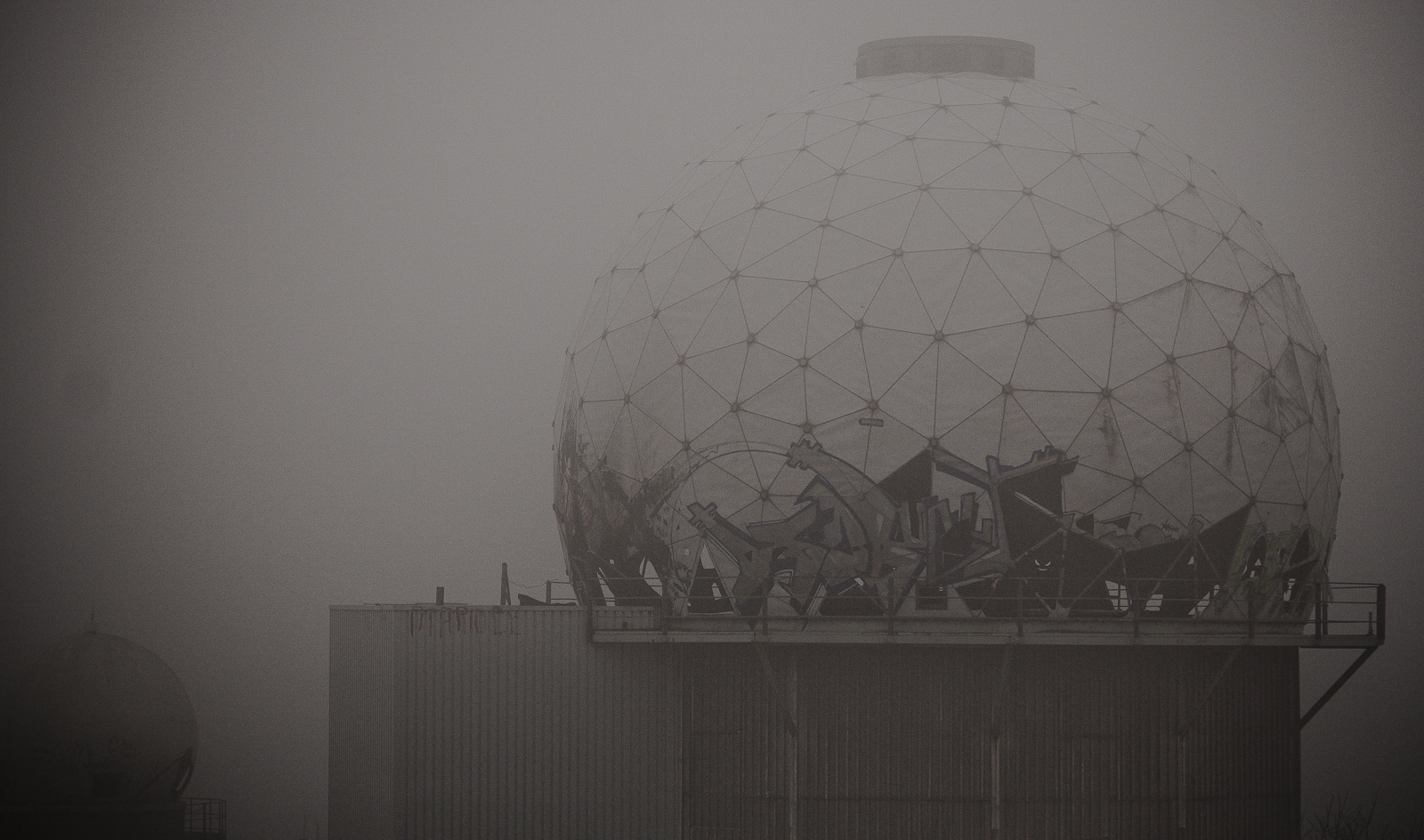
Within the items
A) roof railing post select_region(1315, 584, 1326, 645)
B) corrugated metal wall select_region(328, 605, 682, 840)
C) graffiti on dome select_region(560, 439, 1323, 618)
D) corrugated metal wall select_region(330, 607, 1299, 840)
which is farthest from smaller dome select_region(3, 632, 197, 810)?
roof railing post select_region(1315, 584, 1326, 645)

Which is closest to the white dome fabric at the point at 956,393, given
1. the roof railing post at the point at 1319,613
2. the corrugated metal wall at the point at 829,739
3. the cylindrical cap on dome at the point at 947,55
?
the roof railing post at the point at 1319,613

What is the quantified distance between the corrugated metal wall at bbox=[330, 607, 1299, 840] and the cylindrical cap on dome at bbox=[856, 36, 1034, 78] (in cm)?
1072

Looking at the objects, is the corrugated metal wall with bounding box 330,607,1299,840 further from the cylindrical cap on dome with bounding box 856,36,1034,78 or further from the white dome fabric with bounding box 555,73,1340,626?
the cylindrical cap on dome with bounding box 856,36,1034,78

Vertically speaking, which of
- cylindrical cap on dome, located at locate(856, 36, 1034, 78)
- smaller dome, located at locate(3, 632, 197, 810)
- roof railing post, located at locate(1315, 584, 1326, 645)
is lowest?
smaller dome, located at locate(3, 632, 197, 810)

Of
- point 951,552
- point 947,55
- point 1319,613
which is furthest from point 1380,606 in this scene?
point 947,55

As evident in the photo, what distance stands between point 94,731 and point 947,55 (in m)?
22.6

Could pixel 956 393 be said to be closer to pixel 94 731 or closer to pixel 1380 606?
pixel 1380 606

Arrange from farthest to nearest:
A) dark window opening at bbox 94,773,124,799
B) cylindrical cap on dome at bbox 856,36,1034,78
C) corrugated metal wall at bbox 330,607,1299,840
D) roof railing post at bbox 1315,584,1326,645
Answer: dark window opening at bbox 94,773,124,799 → cylindrical cap on dome at bbox 856,36,1034,78 → roof railing post at bbox 1315,584,1326,645 → corrugated metal wall at bbox 330,607,1299,840

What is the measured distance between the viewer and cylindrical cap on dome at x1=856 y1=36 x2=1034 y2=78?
3050 cm

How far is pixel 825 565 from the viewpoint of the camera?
2486 cm

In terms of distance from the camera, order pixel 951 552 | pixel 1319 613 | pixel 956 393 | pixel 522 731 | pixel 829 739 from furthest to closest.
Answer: pixel 522 731 → pixel 1319 613 → pixel 829 739 → pixel 956 393 → pixel 951 552

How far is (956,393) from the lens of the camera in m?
24.8

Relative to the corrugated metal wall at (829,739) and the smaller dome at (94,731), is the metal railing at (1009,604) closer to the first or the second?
the corrugated metal wall at (829,739)

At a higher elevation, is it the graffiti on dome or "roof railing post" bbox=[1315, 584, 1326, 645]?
the graffiti on dome
